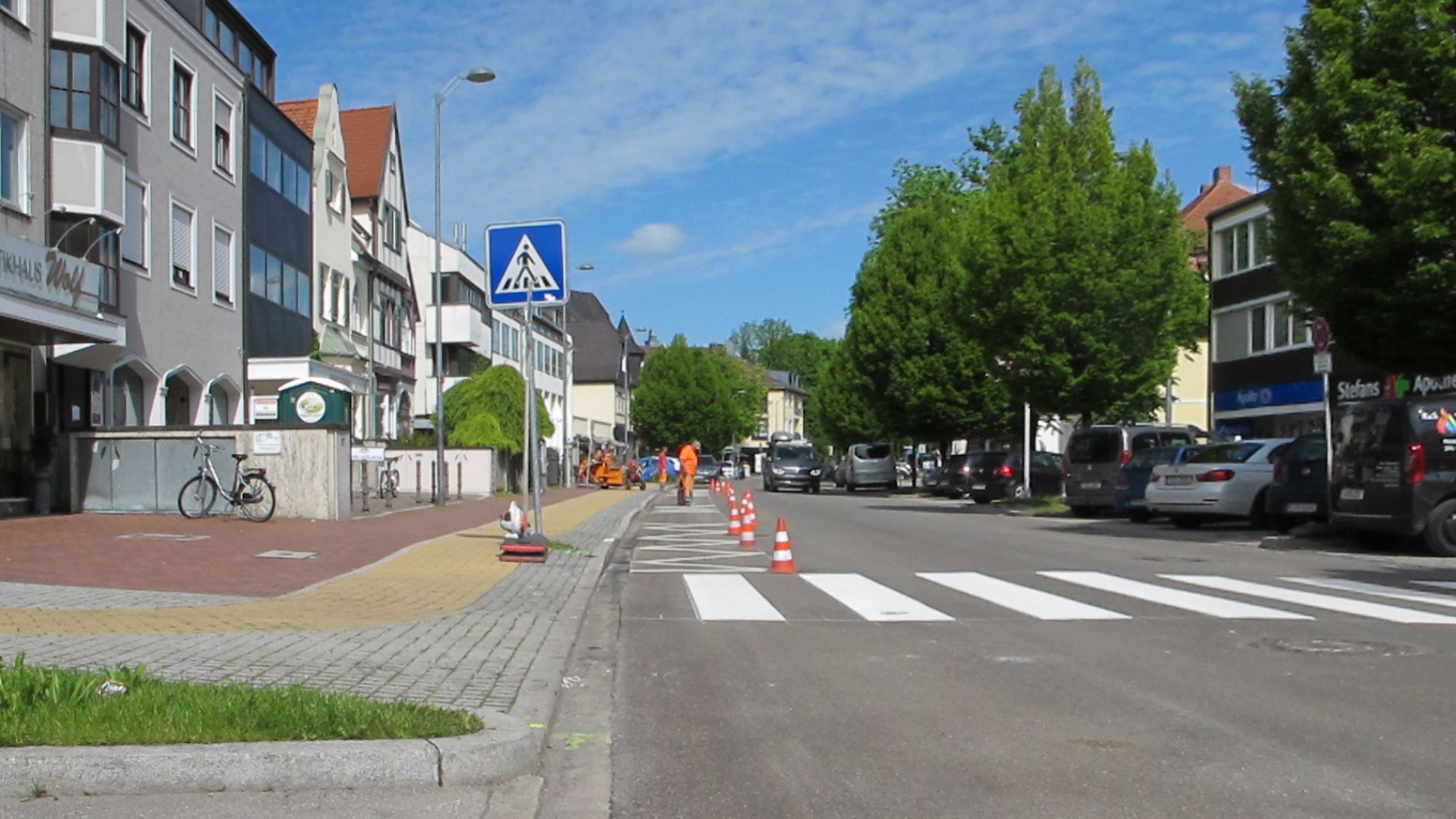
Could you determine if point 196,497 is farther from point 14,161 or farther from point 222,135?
point 222,135

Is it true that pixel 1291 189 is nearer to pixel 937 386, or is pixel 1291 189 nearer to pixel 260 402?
pixel 260 402

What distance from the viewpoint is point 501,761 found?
504 centimetres

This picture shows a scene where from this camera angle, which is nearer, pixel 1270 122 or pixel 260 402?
pixel 1270 122

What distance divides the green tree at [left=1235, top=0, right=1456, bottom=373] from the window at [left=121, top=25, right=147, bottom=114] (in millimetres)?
18607

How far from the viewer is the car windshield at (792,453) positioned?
50656mm

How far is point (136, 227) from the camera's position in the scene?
2356 cm

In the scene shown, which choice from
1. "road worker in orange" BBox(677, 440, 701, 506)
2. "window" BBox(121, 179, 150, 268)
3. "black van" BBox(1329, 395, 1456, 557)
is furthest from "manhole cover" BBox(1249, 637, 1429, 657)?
"road worker in orange" BBox(677, 440, 701, 506)

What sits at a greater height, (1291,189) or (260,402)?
(1291,189)

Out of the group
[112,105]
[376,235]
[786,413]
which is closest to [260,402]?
[112,105]

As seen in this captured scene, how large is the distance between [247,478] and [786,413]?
15354 cm

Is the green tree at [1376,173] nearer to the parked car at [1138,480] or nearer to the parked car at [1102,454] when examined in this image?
the parked car at [1138,480]

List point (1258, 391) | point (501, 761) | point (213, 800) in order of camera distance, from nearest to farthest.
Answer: point (213, 800) < point (501, 761) < point (1258, 391)

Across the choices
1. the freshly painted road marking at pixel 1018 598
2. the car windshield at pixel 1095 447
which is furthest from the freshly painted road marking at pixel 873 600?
the car windshield at pixel 1095 447

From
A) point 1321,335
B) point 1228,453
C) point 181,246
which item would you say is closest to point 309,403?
point 181,246
